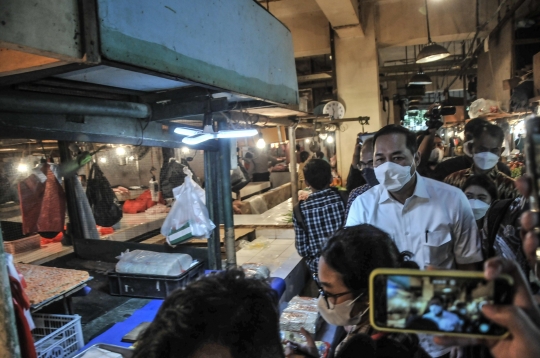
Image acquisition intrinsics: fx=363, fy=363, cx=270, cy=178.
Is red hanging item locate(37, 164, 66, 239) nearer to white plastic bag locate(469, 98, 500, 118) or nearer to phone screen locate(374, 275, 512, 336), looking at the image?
phone screen locate(374, 275, 512, 336)

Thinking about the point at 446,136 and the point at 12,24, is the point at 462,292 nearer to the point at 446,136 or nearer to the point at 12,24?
the point at 12,24

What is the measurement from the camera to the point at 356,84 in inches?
387

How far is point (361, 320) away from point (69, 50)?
1.62m

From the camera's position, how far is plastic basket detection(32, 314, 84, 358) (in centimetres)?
247

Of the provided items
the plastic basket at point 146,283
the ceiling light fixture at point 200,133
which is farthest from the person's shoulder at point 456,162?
the plastic basket at point 146,283

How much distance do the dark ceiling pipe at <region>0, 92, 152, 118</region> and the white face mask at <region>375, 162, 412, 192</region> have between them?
183 centimetres

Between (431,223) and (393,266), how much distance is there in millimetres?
920

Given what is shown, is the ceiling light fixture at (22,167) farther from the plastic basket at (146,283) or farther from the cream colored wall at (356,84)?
the cream colored wall at (356,84)

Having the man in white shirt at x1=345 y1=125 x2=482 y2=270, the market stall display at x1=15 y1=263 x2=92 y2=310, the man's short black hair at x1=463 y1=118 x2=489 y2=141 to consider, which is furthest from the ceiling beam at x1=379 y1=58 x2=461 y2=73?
the market stall display at x1=15 y1=263 x2=92 y2=310

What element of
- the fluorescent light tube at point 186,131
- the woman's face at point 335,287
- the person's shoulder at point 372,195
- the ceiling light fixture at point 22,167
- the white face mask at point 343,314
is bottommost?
the white face mask at point 343,314

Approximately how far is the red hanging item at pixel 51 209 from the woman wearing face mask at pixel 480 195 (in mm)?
4194

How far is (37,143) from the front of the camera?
15.1ft

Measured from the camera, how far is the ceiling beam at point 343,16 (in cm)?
718

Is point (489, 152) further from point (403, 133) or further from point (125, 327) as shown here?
point (125, 327)
